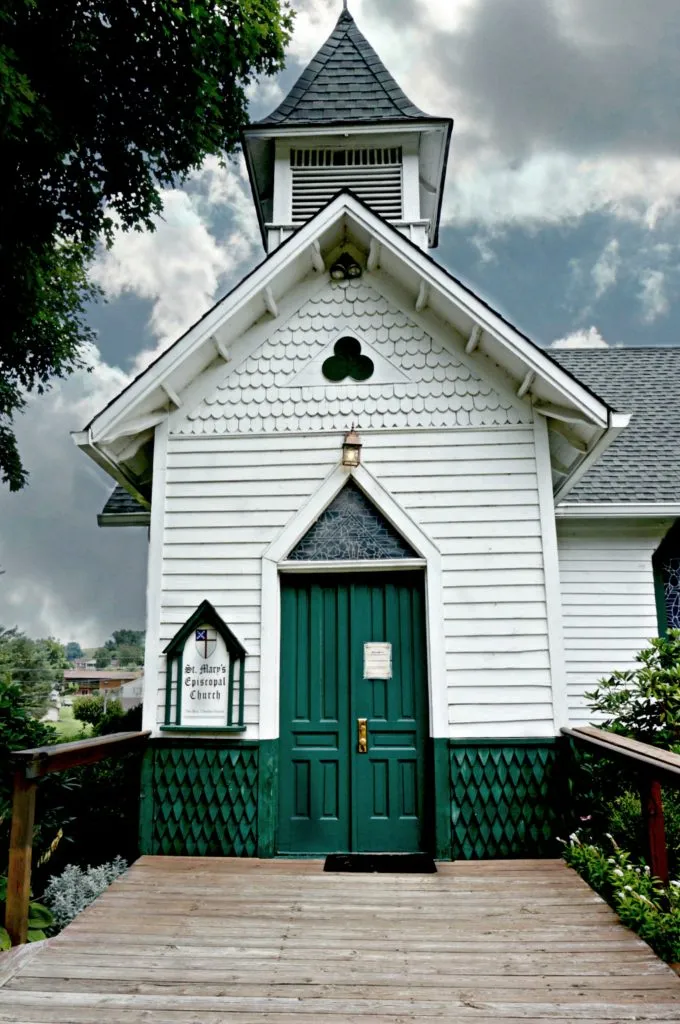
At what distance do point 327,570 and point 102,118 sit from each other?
1291cm

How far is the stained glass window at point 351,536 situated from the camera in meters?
5.63

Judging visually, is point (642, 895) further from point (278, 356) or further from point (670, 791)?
point (278, 356)

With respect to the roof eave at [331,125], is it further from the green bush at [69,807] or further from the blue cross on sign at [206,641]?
the green bush at [69,807]

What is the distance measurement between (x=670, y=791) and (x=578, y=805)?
0.89 m

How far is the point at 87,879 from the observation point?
4.99 metres

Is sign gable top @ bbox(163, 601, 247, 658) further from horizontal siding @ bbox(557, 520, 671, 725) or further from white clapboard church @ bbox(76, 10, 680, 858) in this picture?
horizontal siding @ bbox(557, 520, 671, 725)

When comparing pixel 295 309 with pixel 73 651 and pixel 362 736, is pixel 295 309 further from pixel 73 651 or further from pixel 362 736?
pixel 73 651

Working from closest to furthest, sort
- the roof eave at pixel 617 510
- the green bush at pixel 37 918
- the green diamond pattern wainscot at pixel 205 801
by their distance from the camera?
the green bush at pixel 37 918 < the green diamond pattern wainscot at pixel 205 801 < the roof eave at pixel 617 510

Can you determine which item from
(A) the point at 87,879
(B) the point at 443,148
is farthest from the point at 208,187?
(A) the point at 87,879

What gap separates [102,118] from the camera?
14000 millimetres

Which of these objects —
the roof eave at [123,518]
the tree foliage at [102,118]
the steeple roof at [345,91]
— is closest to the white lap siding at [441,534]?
the roof eave at [123,518]

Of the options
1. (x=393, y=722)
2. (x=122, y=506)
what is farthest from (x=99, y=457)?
(x=393, y=722)

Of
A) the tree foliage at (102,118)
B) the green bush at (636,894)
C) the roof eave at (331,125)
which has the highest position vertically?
the tree foliage at (102,118)

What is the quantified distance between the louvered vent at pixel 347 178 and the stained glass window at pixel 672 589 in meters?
5.14
